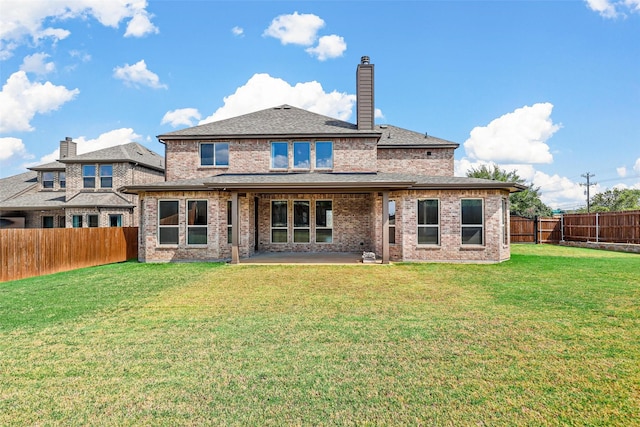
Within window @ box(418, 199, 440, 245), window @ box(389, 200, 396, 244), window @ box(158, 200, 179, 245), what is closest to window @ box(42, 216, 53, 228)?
window @ box(158, 200, 179, 245)

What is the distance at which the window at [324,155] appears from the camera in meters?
15.8

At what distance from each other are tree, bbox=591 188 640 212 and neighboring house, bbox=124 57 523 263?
49933 mm

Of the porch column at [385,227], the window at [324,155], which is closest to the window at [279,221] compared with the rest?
the window at [324,155]

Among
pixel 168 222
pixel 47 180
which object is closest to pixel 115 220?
pixel 47 180

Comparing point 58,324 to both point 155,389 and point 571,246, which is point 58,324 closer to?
point 155,389

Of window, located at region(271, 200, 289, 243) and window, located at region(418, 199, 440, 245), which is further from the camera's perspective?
window, located at region(271, 200, 289, 243)

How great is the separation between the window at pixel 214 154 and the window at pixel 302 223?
3998 mm

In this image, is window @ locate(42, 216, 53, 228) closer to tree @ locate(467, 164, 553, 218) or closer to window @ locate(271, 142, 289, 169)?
window @ locate(271, 142, 289, 169)

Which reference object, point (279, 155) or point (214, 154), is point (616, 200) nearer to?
point (279, 155)

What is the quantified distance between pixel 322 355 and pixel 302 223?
39.9 feet

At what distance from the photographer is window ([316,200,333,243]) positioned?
16.2 meters

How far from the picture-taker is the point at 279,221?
16.4 m

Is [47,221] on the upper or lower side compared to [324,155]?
lower

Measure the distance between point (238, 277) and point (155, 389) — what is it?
266 inches
